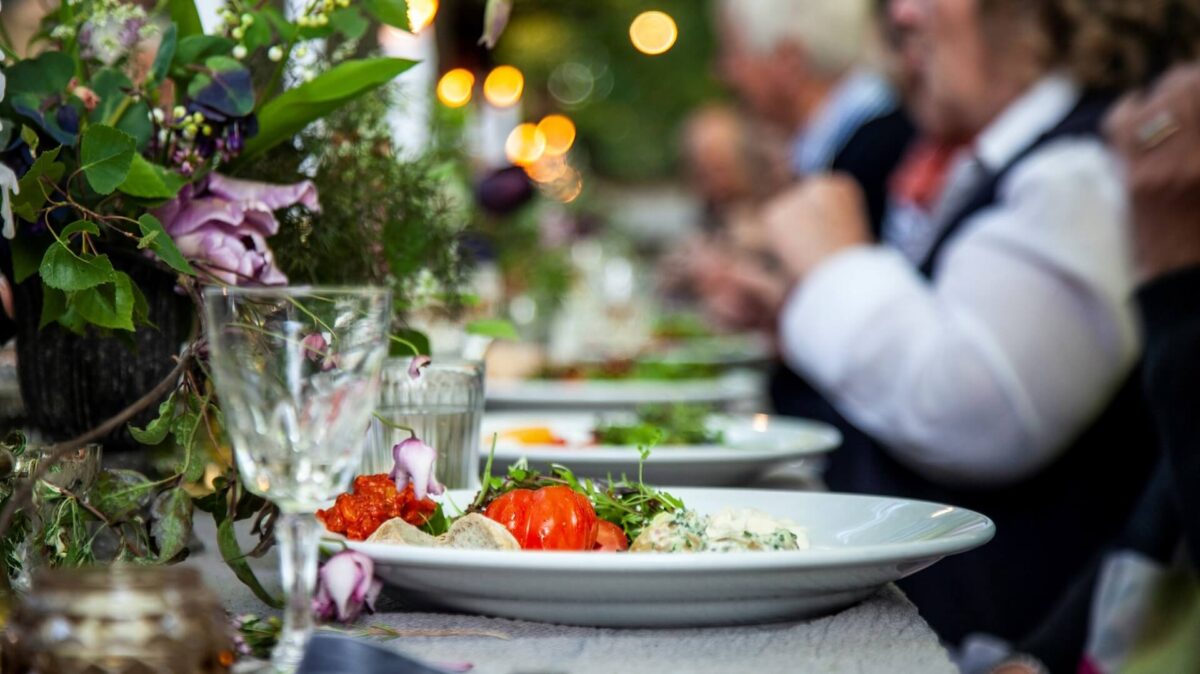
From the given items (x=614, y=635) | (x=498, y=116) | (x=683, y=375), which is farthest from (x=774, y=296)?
(x=614, y=635)

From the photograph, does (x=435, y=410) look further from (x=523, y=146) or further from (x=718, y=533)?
(x=523, y=146)

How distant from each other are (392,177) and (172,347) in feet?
0.91

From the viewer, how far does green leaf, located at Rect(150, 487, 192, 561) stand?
797 mm

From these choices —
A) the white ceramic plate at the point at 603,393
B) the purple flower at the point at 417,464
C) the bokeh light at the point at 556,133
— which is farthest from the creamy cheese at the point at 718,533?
the bokeh light at the point at 556,133

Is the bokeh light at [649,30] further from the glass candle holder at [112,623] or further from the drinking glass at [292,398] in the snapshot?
the glass candle holder at [112,623]

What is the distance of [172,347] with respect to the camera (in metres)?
1.04

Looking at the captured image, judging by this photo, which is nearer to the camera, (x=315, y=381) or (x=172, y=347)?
(x=315, y=381)

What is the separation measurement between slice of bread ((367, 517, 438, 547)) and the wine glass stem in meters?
0.15

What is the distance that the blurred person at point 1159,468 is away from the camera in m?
1.64

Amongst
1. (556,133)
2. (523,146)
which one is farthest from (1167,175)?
(556,133)

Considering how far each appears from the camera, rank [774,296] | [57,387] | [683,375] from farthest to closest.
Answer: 1. [774,296]
2. [683,375]
3. [57,387]

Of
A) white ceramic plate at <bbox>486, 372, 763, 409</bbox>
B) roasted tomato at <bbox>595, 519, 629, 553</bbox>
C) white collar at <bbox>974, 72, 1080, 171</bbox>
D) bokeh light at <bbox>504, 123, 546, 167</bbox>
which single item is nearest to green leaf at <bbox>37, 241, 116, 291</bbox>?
roasted tomato at <bbox>595, 519, 629, 553</bbox>

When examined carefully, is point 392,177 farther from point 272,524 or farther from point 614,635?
point 614,635

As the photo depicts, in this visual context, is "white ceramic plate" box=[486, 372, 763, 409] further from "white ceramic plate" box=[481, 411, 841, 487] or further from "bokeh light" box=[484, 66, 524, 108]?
"bokeh light" box=[484, 66, 524, 108]
